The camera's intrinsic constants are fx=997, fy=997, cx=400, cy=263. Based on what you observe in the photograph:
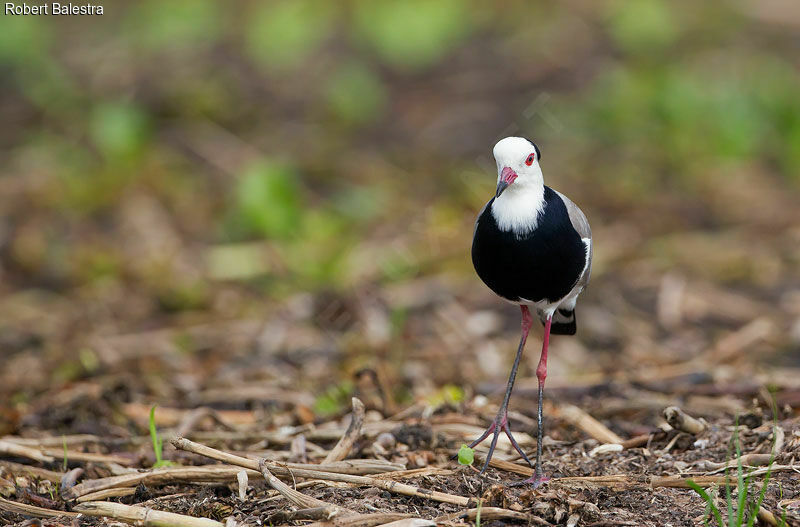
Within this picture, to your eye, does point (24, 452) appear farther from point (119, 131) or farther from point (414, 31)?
point (414, 31)

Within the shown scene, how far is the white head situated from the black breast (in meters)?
0.03

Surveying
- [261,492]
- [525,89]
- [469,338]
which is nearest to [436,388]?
[469,338]

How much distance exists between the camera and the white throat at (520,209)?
334 centimetres

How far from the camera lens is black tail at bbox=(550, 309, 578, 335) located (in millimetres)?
4023

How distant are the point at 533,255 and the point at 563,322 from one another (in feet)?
2.66

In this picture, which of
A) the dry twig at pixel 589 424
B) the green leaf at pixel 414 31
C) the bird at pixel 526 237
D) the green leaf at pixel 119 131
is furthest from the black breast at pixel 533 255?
the green leaf at pixel 414 31

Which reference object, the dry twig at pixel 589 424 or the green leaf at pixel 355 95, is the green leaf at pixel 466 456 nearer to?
the dry twig at pixel 589 424

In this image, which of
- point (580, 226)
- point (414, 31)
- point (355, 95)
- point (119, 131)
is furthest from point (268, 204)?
point (580, 226)

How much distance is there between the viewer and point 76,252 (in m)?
7.11

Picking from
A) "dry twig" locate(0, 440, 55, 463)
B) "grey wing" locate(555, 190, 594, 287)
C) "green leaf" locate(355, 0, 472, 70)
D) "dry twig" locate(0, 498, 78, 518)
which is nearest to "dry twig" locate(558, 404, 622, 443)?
"grey wing" locate(555, 190, 594, 287)

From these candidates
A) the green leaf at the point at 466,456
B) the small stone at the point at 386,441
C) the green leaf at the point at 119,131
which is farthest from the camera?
the green leaf at the point at 119,131

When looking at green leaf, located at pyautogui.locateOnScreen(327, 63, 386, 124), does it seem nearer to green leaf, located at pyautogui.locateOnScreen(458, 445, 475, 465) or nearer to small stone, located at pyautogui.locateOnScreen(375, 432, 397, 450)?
small stone, located at pyautogui.locateOnScreen(375, 432, 397, 450)

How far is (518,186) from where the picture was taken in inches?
132

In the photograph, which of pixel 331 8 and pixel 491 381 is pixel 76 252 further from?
pixel 331 8
